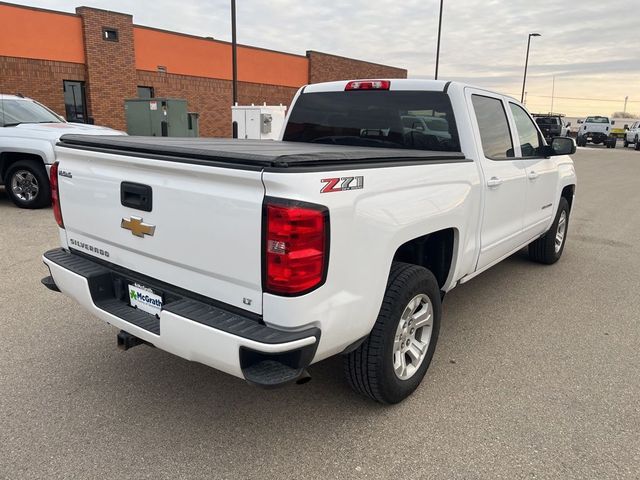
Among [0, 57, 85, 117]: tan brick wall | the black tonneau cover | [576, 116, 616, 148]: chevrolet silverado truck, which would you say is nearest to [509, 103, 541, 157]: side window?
the black tonneau cover

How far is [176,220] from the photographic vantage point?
250 cm

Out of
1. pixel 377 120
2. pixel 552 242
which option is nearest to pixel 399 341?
pixel 377 120

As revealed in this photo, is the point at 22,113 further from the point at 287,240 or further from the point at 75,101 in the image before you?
the point at 75,101

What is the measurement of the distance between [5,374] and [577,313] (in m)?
4.57

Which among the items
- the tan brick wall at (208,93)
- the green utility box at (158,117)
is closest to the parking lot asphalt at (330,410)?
the green utility box at (158,117)

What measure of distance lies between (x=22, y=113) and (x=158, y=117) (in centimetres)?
872

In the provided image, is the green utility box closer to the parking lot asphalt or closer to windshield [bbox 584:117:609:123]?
the parking lot asphalt

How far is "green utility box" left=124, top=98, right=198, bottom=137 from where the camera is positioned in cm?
1741

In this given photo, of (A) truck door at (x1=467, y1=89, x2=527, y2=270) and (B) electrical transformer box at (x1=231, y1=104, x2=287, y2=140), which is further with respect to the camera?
(B) electrical transformer box at (x1=231, y1=104, x2=287, y2=140)

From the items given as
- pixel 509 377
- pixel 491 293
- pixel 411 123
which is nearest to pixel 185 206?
pixel 411 123

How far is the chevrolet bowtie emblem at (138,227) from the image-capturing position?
2642mm

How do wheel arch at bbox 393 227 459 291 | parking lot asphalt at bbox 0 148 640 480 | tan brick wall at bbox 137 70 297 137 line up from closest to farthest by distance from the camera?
parking lot asphalt at bbox 0 148 640 480
wheel arch at bbox 393 227 459 291
tan brick wall at bbox 137 70 297 137

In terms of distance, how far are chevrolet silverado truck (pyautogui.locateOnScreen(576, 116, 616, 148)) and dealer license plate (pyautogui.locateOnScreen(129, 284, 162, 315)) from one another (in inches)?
1562

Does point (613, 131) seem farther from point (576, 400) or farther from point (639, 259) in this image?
point (576, 400)
